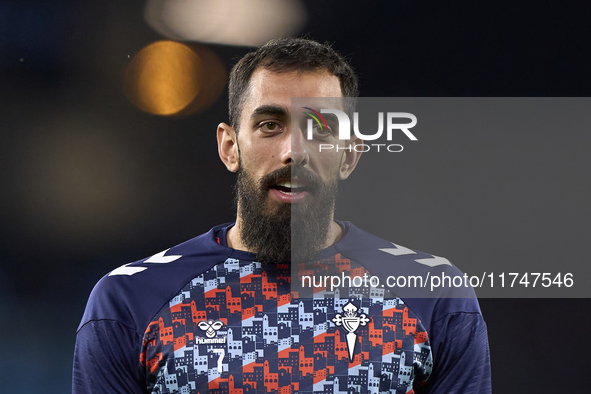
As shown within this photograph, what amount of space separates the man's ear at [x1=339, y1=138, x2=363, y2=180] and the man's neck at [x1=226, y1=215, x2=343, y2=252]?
0.15 metres

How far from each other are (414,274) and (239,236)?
0.53m

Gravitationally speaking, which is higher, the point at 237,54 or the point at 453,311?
the point at 237,54

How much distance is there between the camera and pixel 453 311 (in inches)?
61.7

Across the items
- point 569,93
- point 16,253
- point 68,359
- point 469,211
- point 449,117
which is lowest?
point 68,359

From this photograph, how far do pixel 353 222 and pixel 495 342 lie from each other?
2.16ft

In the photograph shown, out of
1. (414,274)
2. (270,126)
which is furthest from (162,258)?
(414,274)

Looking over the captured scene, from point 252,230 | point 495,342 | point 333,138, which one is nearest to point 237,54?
point 333,138

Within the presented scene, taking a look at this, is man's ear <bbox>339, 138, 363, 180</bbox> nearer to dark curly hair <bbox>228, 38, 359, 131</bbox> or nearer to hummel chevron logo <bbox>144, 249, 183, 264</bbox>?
dark curly hair <bbox>228, 38, 359, 131</bbox>

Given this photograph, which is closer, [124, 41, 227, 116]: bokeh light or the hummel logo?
the hummel logo

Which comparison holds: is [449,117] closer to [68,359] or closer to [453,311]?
[453,311]

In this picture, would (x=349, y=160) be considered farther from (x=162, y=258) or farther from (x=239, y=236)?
(x=162, y=258)

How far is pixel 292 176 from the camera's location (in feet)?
5.03

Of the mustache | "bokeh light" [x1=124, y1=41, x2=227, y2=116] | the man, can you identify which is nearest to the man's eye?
the man

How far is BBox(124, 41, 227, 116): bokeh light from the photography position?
196cm
